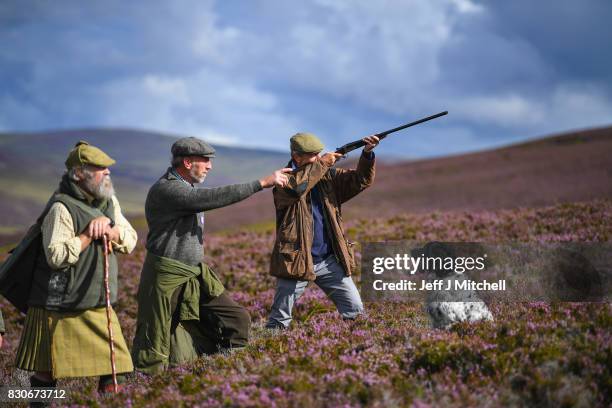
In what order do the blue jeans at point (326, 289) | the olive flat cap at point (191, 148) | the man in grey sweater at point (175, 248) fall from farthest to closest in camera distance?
the blue jeans at point (326, 289), the olive flat cap at point (191, 148), the man in grey sweater at point (175, 248)

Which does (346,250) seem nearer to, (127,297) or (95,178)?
(95,178)

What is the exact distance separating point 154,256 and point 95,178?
1.41m

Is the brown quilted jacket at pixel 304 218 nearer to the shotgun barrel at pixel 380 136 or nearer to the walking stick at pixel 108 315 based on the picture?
the shotgun barrel at pixel 380 136

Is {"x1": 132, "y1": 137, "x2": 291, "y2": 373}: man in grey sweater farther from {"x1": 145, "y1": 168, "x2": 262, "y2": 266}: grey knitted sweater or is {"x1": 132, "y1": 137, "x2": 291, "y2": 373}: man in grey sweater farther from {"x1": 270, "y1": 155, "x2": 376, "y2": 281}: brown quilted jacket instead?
{"x1": 270, "y1": 155, "x2": 376, "y2": 281}: brown quilted jacket

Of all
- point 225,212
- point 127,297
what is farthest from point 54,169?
point 127,297

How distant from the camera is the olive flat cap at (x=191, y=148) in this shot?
7043 millimetres

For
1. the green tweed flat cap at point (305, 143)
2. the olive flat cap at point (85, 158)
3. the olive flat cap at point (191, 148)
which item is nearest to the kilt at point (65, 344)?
the olive flat cap at point (85, 158)

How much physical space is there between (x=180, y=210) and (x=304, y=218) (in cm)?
164

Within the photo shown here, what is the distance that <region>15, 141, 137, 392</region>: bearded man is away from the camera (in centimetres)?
598

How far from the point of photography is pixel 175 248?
710 centimetres

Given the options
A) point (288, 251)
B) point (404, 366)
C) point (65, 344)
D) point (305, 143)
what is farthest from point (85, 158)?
point (404, 366)

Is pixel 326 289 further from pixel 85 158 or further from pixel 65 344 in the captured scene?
pixel 85 158

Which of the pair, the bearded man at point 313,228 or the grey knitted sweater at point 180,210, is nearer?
the grey knitted sweater at point 180,210

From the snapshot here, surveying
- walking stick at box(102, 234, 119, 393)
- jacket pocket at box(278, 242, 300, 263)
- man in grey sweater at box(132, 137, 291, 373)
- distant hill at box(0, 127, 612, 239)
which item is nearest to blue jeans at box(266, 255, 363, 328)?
jacket pocket at box(278, 242, 300, 263)
